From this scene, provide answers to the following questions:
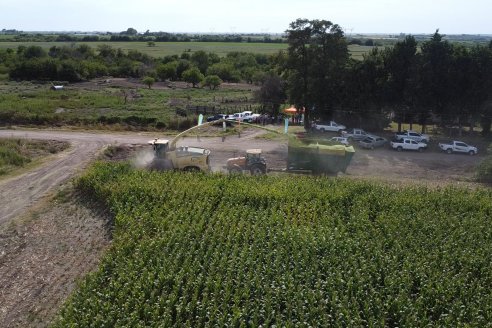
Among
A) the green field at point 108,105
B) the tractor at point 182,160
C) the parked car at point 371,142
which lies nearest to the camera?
the tractor at point 182,160

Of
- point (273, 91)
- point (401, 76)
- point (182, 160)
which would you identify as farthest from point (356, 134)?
point (182, 160)

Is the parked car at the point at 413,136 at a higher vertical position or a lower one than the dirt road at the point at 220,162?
higher

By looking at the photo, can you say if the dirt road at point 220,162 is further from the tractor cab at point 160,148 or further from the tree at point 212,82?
the tree at point 212,82

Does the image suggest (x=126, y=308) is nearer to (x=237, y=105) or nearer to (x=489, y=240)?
(x=489, y=240)

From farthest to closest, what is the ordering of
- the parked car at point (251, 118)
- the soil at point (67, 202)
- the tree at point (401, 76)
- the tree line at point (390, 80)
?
1. the parked car at point (251, 118)
2. the tree at point (401, 76)
3. the tree line at point (390, 80)
4. the soil at point (67, 202)

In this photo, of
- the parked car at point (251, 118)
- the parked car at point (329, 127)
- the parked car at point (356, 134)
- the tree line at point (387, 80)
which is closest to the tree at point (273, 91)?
the parked car at point (251, 118)

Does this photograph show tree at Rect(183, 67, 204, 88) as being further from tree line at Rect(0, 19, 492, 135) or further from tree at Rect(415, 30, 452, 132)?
tree at Rect(415, 30, 452, 132)
